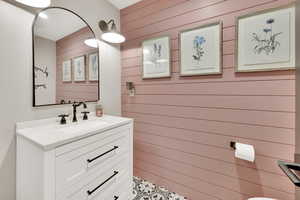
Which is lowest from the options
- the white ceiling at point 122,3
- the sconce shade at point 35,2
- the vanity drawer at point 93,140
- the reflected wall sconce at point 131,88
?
the vanity drawer at point 93,140

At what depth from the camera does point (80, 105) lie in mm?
1649

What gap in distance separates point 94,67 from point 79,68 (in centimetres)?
19

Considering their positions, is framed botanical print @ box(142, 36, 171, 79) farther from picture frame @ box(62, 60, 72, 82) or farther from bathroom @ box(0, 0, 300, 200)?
picture frame @ box(62, 60, 72, 82)

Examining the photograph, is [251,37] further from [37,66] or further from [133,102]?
[37,66]

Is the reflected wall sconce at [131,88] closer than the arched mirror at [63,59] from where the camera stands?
No

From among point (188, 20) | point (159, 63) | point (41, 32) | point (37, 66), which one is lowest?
point (37, 66)

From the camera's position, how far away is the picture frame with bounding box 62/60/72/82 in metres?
1.48

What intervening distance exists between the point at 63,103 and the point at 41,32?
65 centimetres

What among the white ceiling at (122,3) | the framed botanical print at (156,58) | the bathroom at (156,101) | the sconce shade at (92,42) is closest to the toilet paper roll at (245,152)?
the bathroom at (156,101)

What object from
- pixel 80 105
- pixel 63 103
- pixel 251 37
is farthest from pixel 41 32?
pixel 251 37

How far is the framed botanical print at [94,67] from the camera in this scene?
172cm

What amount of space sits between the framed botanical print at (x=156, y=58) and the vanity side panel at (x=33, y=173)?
1320mm

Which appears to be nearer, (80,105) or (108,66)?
(80,105)

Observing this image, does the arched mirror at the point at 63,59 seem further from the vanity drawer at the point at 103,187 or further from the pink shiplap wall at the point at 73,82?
the vanity drawer at the point at 103,187
